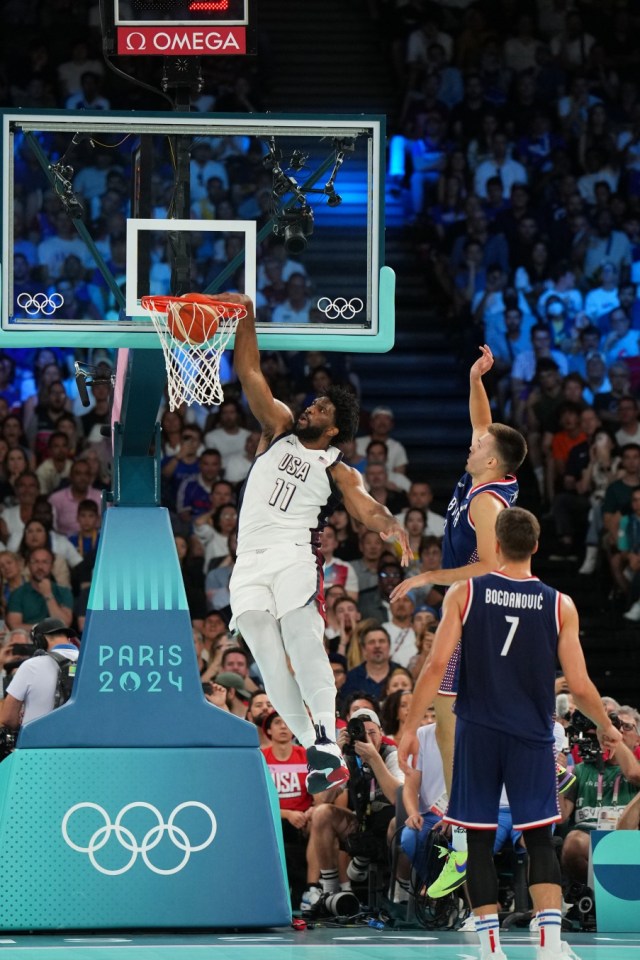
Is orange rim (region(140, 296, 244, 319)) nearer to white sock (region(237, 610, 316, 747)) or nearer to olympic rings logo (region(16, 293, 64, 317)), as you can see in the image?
olympic rings logo (region(16, 293, 64, 317))

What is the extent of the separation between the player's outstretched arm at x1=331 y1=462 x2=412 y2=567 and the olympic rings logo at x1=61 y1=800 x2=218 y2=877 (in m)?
1.98

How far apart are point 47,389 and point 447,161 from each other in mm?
6062

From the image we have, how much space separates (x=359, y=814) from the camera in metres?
11.0

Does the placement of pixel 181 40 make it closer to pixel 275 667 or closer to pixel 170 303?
pixel 170 303

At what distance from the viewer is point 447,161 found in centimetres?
1941

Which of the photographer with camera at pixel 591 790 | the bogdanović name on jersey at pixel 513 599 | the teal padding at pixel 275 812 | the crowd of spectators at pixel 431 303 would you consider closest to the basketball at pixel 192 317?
the crowd of spectators at pixel 431 303

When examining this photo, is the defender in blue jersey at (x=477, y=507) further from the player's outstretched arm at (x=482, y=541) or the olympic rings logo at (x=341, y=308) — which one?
the olympic rings logo at (x=341, y=308)

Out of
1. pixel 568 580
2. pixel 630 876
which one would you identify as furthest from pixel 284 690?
pixel 568 580

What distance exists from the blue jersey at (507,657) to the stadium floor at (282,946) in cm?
151

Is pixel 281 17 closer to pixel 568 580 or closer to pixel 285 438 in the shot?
pixel 568 580

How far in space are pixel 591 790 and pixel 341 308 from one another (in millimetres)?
4116

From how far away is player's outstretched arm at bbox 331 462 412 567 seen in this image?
30.4 feet

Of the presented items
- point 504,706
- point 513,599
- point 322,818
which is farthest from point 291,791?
point 513,599

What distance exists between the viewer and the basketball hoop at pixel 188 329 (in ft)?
29.1
